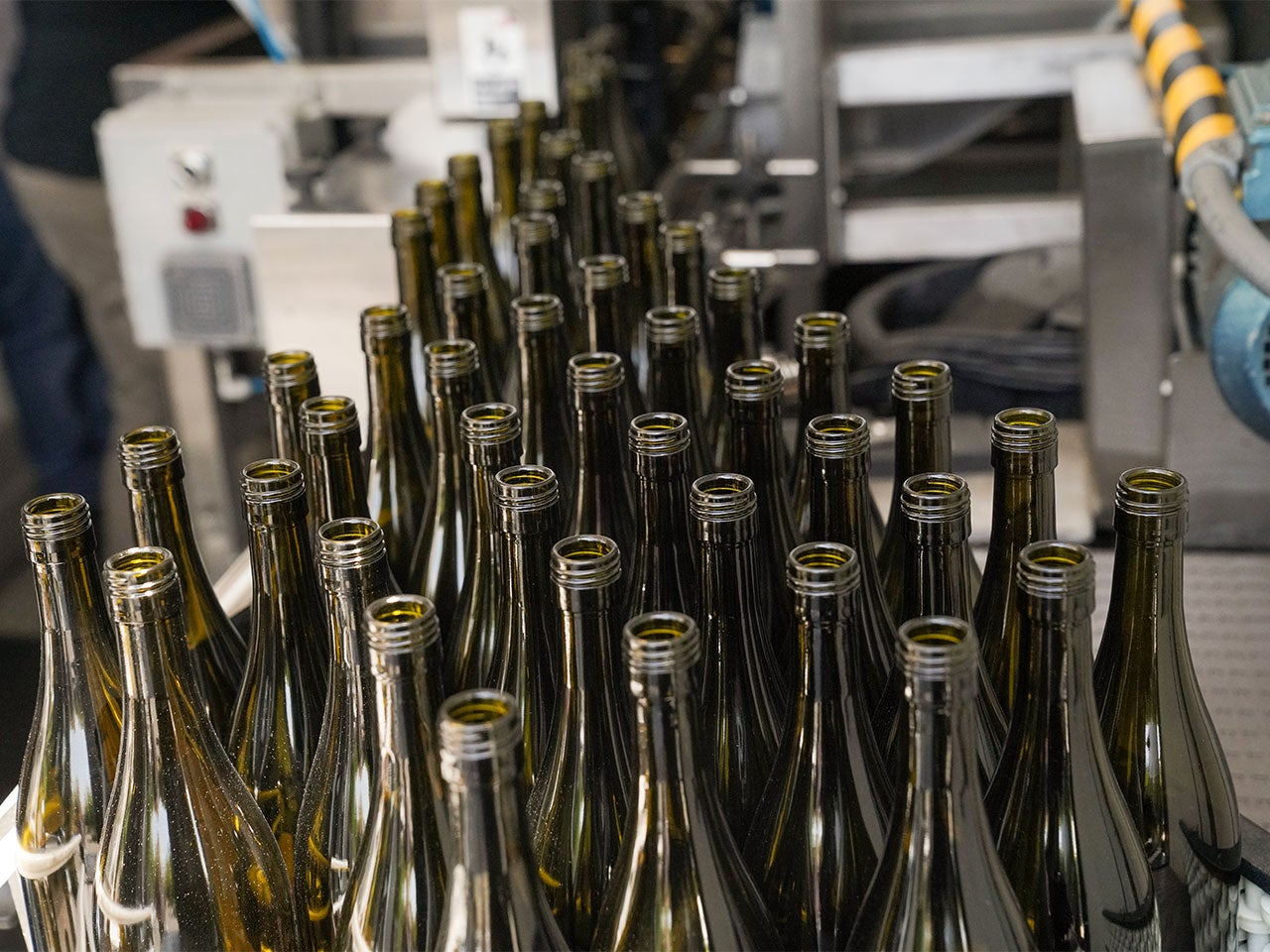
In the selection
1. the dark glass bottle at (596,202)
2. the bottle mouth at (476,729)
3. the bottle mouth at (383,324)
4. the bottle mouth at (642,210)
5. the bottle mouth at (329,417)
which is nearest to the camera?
the bottle mouth at (476,729)

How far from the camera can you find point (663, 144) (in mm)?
2256

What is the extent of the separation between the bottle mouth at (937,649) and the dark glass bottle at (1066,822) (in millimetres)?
87

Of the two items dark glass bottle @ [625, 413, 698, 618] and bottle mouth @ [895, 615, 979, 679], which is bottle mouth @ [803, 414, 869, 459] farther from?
bottle mouth @ [895, 615, 979, 679]

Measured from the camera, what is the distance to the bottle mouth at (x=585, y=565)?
0.60 metres

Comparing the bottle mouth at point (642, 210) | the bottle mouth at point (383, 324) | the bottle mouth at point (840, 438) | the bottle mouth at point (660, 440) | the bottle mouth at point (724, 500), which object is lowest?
the bottle mouth at point (724, 500)

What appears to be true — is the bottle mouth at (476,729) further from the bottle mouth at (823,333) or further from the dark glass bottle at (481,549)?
the bottle mouth at (823,333)

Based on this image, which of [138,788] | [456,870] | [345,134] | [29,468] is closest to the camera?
[456,870]

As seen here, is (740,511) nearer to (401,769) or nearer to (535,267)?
(401,769)

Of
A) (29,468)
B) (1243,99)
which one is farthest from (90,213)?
(1243,99)

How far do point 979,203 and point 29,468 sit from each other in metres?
2.35

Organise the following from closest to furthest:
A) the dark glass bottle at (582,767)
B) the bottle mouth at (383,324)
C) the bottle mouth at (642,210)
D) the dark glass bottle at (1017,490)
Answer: the dark glass bottle at (582,767)
the dark glass bottle at (1017,490)
the bottle mouth at (383,324)
the bottle mouth at (642,210)

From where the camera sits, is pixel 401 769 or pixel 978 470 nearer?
pixel 401 769

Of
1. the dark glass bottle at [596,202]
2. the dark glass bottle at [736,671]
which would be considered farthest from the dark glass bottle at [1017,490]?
the dark glass bottle at [596,202]

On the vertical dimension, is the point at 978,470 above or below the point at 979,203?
below
